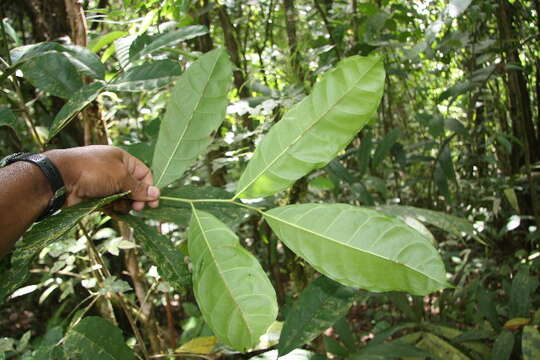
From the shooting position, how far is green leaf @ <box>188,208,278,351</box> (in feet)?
1.24

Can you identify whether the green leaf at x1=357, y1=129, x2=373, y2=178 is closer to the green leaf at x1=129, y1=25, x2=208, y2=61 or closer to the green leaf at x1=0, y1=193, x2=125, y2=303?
the green leaf at x1=129, y1=25, x2=208, y2=61

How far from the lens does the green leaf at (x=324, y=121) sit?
421mm

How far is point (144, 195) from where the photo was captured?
0.59 metres

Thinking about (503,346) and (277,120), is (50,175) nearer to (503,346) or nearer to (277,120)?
(277,120)

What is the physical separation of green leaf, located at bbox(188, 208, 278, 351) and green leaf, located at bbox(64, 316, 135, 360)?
384mm

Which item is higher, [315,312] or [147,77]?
[147,77]

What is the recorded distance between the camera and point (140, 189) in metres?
0.60

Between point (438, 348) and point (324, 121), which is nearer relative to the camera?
point (324, 121)

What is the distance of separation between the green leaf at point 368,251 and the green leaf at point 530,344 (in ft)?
3.50

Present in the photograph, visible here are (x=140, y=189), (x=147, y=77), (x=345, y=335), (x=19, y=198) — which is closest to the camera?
(x=19, y=198)

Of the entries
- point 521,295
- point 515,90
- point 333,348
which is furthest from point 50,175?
point 515,90

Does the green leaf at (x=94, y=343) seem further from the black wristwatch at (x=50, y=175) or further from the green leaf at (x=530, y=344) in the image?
the green leaf at (x=530, y=344)

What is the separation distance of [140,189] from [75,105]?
18 centimetres

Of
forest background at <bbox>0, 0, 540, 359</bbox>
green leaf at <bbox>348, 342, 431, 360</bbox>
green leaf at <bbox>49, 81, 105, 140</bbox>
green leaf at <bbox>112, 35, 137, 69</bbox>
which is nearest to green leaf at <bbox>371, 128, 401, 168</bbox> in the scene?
forest background at <bbox>0, 0, 540, 359</bbox>
